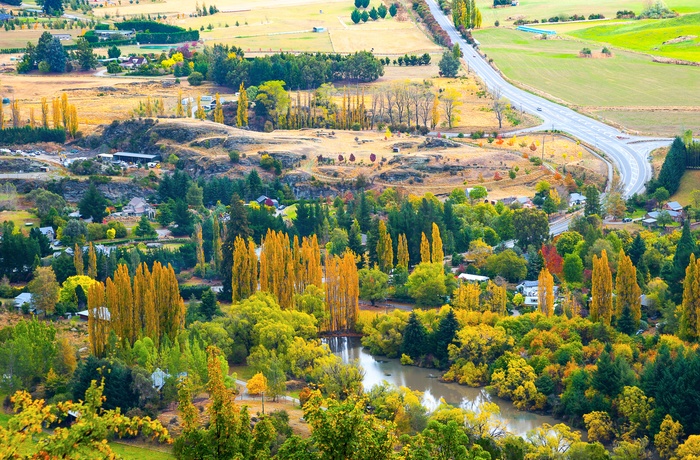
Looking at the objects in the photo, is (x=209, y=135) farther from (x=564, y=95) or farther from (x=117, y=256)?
(x=564, y=95)

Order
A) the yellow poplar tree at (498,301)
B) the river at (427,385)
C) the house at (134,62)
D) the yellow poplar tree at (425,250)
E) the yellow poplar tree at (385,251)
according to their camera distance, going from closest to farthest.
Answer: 1. the river at (427,385)
2. the yellow poplar tree at (498,301)
3. the yellow poplar tree at (425,250)
4. the yellow poplar tree at (385,251)
5. the house at (134,62)

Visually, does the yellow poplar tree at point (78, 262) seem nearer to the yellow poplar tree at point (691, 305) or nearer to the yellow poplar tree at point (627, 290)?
the yellow poplar tree at point (627, 290)

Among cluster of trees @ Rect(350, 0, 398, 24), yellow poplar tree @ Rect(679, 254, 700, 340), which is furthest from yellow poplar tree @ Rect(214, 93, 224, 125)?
yellow poplar tree @ Rect(679, 254, 700, 340)

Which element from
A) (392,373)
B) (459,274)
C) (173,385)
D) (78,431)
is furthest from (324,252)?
(78,431)

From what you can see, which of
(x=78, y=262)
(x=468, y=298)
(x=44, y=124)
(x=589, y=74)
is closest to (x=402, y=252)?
(x=468, y=298)

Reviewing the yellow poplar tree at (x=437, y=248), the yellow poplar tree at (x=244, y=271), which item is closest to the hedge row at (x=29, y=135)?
the yellow poplar tree at (x=244, y=271)
